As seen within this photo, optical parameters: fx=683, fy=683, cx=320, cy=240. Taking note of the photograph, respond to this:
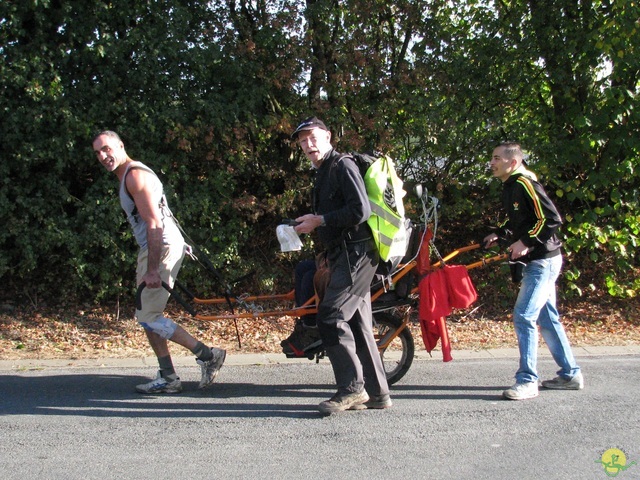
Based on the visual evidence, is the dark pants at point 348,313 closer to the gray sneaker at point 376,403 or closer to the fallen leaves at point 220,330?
the gray sneaker at point 376,403

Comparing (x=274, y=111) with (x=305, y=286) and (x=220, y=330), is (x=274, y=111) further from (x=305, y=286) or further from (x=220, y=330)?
(x=305, y=286)

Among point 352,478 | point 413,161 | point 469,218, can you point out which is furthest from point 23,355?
point 469,218

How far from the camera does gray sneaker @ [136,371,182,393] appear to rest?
5.34 metres

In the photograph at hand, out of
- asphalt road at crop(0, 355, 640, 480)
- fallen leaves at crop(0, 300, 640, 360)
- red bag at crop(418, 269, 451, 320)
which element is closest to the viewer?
asphalt road at crop(0, 355, 640, 480)

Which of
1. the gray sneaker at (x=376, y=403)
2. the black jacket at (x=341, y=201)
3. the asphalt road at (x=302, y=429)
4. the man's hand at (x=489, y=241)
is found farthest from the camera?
the man's hand at (x=489, y=241)

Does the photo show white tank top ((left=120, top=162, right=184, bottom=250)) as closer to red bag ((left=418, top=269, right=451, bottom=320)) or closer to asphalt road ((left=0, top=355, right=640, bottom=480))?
Answer: asphalt road ((left=0, top=355, right=640, bottom=480))

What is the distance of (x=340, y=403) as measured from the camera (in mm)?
4754

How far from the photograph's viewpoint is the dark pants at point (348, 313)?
4.66 meters

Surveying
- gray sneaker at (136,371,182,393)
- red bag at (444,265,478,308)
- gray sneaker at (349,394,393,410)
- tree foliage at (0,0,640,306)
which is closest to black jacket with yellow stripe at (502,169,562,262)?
red bag at (444,265,478,308)

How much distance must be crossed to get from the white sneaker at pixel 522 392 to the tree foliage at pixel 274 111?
3.60 meters

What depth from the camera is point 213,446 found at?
4.27 meters

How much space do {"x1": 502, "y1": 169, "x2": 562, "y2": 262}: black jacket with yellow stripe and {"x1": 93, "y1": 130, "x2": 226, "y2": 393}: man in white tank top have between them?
2524 mm

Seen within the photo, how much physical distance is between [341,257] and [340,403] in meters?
1.02

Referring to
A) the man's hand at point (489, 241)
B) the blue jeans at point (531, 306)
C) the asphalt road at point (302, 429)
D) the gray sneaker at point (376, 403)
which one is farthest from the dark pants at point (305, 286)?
the blue jeans at point (531, 306)
